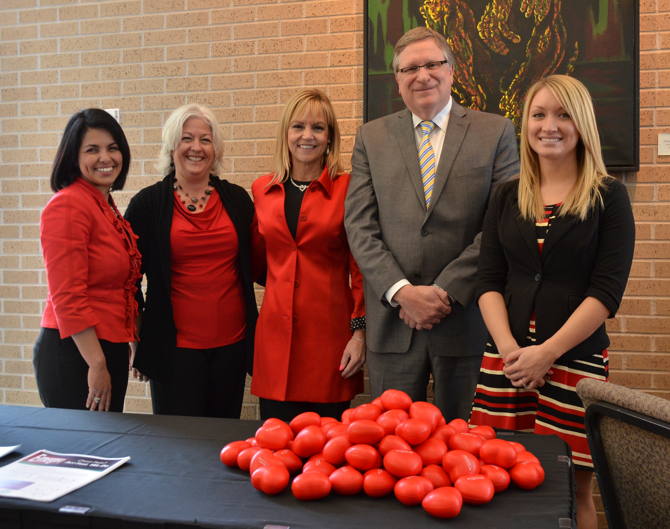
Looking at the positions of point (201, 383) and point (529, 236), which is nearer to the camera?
point (529, 236)

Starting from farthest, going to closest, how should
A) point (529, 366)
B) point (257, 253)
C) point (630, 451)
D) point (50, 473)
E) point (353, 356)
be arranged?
point (257, 253) < point (353, 356) < point (529, 366) < point (50, 473) < point (630, 451)

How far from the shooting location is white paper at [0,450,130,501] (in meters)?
1.30

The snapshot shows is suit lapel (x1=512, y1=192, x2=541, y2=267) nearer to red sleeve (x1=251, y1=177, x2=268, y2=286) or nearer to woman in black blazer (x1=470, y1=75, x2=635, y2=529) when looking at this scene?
woman in black blazer (x1=470, y1=75, x2=635, y2=529)

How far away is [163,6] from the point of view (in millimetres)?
3400

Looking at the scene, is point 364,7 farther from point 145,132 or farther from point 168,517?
point 168,517

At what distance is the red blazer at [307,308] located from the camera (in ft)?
8.09

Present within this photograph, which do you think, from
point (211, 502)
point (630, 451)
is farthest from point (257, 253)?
point (630, 451)

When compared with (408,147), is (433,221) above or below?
below

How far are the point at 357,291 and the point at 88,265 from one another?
996 millimetres

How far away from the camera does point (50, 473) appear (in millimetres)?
1397

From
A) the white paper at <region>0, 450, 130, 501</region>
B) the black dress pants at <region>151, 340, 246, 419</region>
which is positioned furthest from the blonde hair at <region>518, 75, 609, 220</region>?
the white paper at <region>0, 450, 130, 501</region>

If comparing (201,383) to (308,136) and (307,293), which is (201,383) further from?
(308,136)

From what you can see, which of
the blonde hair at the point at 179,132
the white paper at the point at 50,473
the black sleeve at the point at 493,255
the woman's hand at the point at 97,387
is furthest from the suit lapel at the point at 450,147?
the white paper at the point at 50,473

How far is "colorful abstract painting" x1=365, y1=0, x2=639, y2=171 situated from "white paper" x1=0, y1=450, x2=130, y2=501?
210 centimetres
